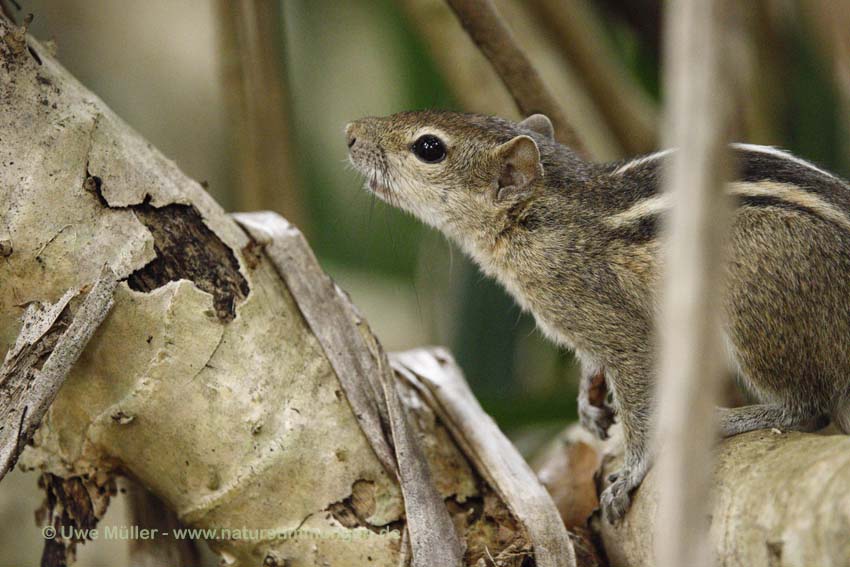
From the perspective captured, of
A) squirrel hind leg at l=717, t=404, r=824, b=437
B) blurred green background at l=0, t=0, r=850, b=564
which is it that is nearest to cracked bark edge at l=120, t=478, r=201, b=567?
blurred green background at l=0, t=0, r=850, b=564

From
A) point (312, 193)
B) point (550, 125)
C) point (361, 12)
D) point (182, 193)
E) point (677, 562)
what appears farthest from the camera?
point (361, 12)

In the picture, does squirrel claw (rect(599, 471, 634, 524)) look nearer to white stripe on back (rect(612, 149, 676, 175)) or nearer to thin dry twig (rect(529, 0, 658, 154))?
white stripe on back (rect(612, 149, 676, 175))

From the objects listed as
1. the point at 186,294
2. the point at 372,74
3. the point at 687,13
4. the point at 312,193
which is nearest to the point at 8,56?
the point at 186,294

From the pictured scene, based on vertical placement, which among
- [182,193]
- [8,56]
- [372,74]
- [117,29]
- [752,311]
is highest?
[117,29]

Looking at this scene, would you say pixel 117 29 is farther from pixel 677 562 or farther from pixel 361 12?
pixel 677 562

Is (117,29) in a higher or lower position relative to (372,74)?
higher

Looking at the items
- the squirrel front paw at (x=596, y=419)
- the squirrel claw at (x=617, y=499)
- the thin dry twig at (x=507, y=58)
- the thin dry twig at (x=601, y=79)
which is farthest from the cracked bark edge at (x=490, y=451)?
the thin dry twig at (x=601, y=79)

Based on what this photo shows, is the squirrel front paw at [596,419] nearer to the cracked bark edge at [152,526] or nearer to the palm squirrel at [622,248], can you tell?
the palm squirrel at [622,248]
